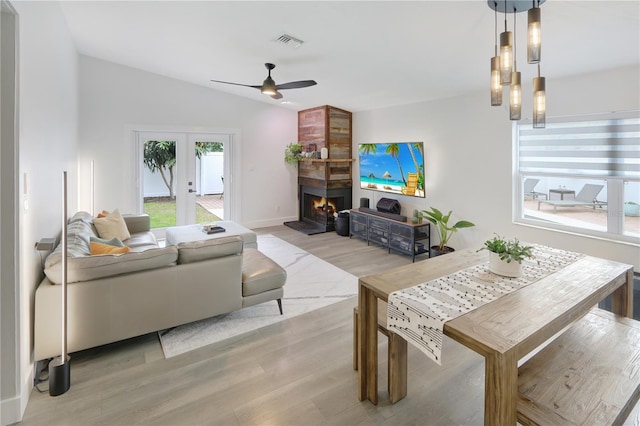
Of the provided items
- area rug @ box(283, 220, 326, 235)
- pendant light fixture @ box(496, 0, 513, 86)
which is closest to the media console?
area rug @ box(283, 220, 326, 235)

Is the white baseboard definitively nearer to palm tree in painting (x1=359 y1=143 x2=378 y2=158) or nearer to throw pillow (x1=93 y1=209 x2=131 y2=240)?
palm tree in painting (x1=359 y1=143 x2=378 y2=158)

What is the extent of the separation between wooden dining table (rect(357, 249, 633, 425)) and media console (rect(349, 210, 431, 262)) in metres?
2.53

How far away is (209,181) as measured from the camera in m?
6.90

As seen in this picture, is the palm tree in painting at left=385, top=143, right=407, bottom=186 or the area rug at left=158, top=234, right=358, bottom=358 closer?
the area rug at left=158, top=234, right=358, bottom=358

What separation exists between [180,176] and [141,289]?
4378mm

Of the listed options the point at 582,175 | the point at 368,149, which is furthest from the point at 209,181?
the point at 582,175

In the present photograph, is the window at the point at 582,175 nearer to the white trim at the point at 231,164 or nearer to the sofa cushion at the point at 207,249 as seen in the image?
the sofa cushion at the point at 207,249

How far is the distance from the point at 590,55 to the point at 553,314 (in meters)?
2.87

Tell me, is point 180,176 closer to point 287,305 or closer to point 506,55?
point 287,305

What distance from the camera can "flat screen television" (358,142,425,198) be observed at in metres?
5.50

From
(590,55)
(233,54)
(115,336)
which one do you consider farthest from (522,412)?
(233,54)

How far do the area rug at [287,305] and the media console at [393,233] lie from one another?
123 centimetres

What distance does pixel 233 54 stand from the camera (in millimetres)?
4512

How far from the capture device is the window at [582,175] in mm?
3404
